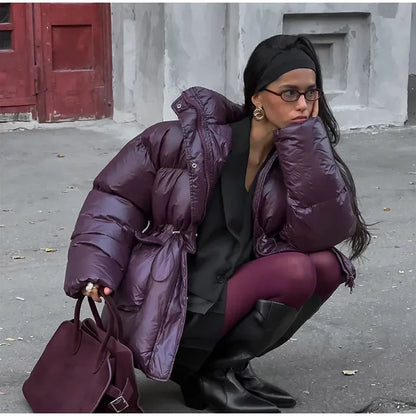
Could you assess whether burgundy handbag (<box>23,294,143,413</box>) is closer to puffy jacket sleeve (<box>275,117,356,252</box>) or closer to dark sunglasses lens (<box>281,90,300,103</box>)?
puffy jacket sleeve (<box>275,117,356,252</box>)

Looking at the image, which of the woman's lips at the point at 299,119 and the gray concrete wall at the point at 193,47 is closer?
the woman's lips at the point at 299,119

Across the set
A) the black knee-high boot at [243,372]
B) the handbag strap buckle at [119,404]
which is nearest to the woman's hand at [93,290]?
the handbag strap buckle at [119,404]

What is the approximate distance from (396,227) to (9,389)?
9.35 ft

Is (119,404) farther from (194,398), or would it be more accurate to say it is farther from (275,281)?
(275,281)

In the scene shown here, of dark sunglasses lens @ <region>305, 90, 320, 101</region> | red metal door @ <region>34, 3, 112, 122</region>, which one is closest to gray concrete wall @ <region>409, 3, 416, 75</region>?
red metal door @ <region>34, 3, 112, 122</region>

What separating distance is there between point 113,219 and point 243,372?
2.44 feet

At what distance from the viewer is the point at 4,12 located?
Result: 7395 mm

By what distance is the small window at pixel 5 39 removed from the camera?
24.3 feet

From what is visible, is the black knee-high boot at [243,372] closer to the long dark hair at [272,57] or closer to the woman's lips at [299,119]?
the long dark hair at [272,57]

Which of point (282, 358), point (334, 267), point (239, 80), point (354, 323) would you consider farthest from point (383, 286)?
point (239, 80)

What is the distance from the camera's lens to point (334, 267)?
10.6 feet

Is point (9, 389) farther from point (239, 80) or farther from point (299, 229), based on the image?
point (239, 80)

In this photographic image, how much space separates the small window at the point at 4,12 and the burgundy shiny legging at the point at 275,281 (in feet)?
15.8

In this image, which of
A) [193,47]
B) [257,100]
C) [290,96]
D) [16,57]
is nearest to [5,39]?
[16,57]
